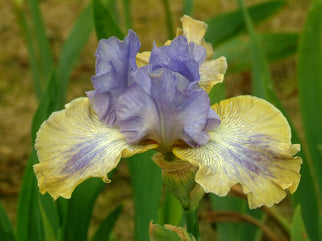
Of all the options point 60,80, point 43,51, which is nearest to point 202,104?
point 60,80

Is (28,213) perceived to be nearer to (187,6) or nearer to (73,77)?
(187,6)

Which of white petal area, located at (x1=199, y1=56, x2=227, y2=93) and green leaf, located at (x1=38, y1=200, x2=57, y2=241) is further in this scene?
green leaf, located at (x1=38, y1=200, x2=57, y2=241)

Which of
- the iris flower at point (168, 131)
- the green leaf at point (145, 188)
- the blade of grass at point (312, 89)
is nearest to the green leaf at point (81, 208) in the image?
the green leaf at point (145, 188)

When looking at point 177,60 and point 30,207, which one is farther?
point 30,207

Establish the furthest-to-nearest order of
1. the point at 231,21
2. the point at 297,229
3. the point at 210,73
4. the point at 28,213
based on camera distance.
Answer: the point at 231,21
the point at 28,213
the point at 297,229
the point at 210,73

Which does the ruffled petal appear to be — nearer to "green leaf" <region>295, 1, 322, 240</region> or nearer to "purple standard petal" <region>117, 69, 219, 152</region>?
"purple standard petal" <region>117, 69, 219, 152</region>

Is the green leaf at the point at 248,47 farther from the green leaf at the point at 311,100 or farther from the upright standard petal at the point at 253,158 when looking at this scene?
the upright standard petal at the point at 253,158

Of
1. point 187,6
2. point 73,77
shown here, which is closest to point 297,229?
point 187,6

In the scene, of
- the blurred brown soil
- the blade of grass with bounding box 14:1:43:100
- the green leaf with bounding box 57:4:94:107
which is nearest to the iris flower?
the green leaf with bounding box 57:4:94:107
